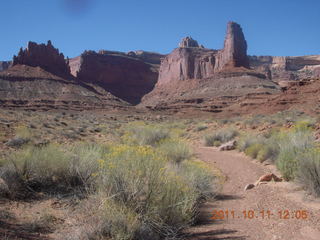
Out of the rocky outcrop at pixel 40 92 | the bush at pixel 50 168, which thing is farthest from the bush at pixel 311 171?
the rocky outcrop at pixel 40 92

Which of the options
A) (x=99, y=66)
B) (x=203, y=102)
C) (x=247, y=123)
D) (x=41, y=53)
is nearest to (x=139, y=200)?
(x=247, y=123)

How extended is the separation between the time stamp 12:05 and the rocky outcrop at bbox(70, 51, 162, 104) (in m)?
98.6

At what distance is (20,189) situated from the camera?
6105mm

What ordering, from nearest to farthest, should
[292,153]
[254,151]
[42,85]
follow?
[292,153] < [254,151] < [42,85]

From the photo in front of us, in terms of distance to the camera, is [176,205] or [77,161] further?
[77,161]

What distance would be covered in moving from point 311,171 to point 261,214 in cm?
157

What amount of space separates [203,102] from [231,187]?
192ft

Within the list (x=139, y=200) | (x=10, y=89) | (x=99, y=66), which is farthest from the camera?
(x=99, y=66)

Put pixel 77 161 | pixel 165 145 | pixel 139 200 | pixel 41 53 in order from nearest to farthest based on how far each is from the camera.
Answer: pixel 139 200
pixel 77 161
pixel 165 145
pixel 41 53

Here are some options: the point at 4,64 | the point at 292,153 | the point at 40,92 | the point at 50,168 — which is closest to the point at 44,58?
the point at 40,92

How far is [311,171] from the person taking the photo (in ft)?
19.4

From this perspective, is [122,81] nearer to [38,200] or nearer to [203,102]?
[203,102]

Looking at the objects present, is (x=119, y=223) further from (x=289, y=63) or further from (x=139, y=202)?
(x=289, y=63)

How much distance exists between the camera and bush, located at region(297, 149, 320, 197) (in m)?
5.79
